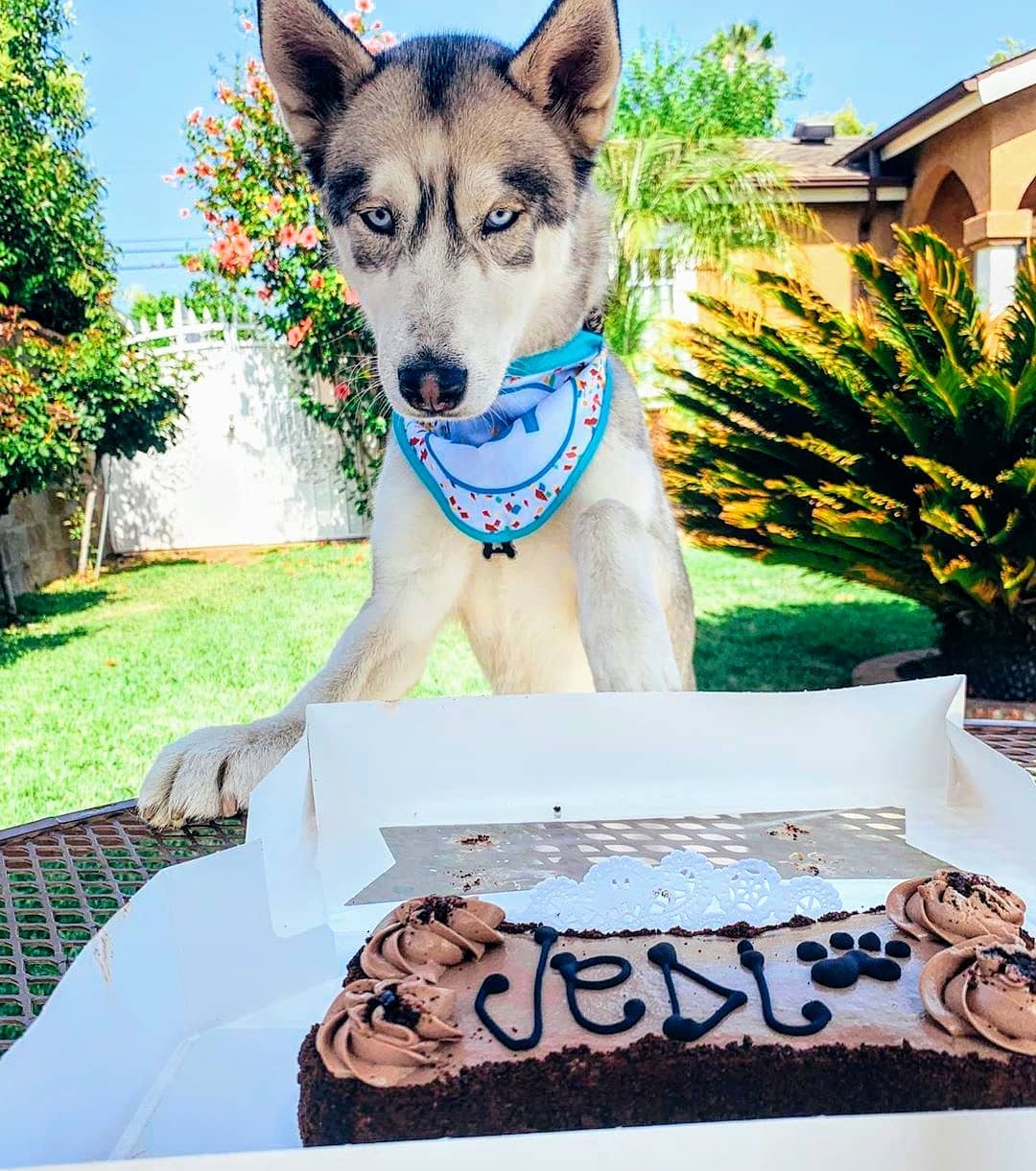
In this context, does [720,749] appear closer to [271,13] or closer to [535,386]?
[535,386]

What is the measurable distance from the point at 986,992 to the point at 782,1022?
6.5 inches

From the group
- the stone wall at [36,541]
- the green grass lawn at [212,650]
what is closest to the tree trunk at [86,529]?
the stone wall at [36,541]

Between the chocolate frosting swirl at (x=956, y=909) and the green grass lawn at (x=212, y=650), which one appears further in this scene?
the green grass lawn at (x=212, y=650)

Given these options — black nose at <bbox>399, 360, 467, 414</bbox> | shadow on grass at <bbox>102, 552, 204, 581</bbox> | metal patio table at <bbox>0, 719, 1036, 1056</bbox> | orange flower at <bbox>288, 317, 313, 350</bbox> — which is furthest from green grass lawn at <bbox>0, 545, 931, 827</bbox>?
black nose at <bbox>399, 360, 467, 414</bbox>

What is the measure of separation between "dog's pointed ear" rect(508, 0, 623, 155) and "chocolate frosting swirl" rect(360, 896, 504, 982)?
3.74 feet

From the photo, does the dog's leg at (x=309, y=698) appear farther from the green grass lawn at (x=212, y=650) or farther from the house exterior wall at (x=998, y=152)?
the house exterior wall at (x=998, y=152)

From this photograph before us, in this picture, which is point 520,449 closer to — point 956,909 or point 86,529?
point 956,909

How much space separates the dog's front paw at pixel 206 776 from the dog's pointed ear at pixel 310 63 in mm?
A: 864

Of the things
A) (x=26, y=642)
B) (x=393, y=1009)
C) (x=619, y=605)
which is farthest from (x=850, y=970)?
(x=26, y=642)

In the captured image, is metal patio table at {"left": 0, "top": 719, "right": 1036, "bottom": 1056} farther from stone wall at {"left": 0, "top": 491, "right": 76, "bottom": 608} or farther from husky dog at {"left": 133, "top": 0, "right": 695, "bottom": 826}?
stone wall at {"left": 0, "top": 491, "right": 76, "bottom": 608}

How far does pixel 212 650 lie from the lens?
6090 mm

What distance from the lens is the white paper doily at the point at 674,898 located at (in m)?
0.97

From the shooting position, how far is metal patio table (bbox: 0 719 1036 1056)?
1.09 m

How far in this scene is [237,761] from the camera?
1381 millimetres
